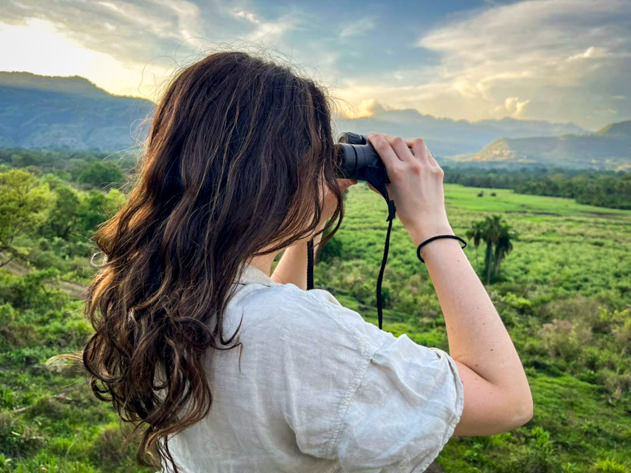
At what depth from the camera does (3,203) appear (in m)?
9.93

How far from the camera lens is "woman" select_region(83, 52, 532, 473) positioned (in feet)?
2.56

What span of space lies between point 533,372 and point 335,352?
27.7 ft

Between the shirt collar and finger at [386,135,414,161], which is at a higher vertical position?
finger at [386,135,414,161]

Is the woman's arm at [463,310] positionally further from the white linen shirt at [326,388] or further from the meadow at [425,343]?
the meadow at [425,343]

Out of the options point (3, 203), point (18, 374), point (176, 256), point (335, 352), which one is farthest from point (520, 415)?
point (3, 203)

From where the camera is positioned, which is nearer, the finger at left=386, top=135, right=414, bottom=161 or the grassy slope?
the finger at left=386, top=135, right=414, bottom=161

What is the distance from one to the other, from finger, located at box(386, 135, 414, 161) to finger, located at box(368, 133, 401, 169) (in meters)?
0.01

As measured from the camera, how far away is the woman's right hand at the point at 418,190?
40.0 inches

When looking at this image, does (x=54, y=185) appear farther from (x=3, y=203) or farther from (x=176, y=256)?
(x=176, y=256)

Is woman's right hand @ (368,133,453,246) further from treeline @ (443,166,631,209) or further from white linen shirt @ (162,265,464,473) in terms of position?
treeline @ (443,166,631,209)

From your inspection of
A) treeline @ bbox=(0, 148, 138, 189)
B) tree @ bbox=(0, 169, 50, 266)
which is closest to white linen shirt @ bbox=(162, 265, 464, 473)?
tree @ bbox=(0, 169, 50, 266)

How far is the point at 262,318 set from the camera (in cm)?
79

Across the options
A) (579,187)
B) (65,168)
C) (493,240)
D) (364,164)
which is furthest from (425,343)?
(579,187)

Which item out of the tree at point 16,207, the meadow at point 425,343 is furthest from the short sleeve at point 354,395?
the tree at point 16,207
